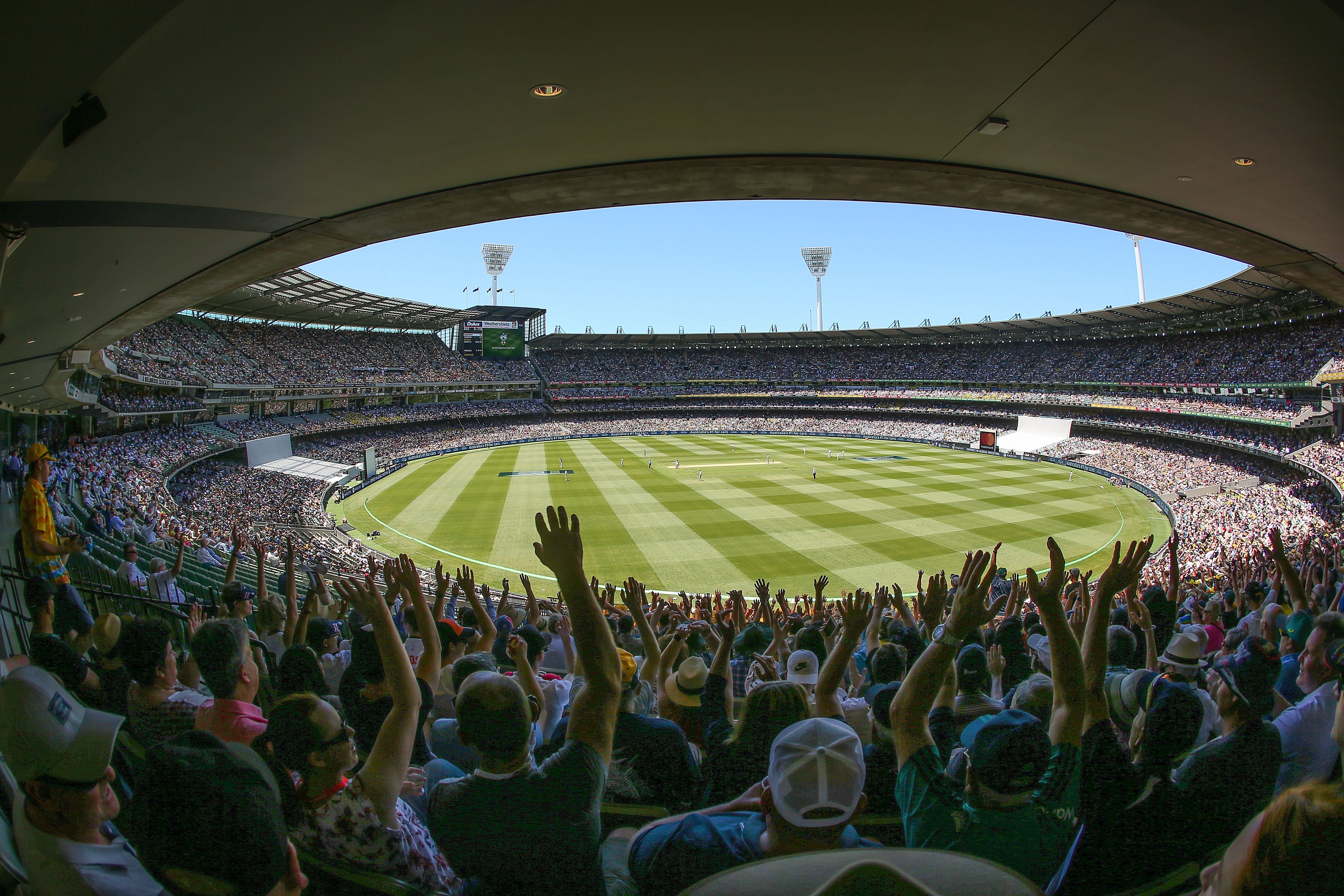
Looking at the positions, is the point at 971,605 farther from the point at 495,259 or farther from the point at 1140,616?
the point at 495,259

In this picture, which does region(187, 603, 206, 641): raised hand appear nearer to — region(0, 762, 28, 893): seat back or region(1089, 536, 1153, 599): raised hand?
region(0, 762, 28, 893): seat back

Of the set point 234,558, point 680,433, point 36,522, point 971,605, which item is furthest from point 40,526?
point 680,433

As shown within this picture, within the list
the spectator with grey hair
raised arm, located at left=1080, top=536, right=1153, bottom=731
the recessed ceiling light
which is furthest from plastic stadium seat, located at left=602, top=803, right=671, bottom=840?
the recessed ceiling light

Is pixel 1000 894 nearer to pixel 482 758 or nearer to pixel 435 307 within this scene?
pixel 482 758

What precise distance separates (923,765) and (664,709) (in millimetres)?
1651

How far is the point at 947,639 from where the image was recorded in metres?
2.33

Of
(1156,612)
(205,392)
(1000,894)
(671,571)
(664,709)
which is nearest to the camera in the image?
(1000,894)

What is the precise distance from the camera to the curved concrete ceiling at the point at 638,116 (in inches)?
110

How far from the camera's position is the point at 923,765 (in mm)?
2168

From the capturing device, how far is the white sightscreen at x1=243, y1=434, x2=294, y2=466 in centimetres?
3688

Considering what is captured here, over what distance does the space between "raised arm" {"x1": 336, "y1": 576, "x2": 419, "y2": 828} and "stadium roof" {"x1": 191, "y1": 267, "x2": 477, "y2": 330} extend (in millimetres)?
35414

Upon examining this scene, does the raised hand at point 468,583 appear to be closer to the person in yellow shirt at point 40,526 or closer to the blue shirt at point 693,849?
the person in yellow shirt at point 40,526

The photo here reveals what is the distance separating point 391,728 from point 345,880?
470mm

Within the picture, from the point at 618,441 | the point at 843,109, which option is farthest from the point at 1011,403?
the point at 843,109
